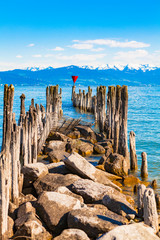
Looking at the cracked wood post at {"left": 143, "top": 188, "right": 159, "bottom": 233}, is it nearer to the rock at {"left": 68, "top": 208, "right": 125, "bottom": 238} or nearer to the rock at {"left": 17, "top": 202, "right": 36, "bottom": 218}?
the rock at {"left": 68, "top": 208, "right": 125, "bottom": 238}

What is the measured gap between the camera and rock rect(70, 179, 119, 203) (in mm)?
9258

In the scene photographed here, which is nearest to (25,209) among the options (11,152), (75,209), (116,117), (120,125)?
(75,209)

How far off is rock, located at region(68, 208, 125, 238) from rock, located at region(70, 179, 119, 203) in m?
1.54

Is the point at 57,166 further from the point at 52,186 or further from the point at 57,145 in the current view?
the point at 57,145

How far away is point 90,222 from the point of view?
24.1 feet

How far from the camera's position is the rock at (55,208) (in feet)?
25.4

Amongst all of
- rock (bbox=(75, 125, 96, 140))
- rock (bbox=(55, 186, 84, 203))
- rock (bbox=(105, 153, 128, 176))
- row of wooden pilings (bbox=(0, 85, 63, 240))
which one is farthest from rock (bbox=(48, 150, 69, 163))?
rock (bbox=(75, 125, 96, 140))

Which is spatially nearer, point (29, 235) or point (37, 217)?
point (29, 235)

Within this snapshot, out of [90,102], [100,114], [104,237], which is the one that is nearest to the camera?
[104,237]

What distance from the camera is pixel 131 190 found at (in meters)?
12.4

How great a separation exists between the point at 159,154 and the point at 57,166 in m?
10.7

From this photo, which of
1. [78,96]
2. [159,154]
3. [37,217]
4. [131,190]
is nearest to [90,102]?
[78,96]

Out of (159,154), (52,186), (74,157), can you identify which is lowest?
(159,154)

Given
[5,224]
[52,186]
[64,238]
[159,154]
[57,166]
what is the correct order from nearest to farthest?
[64,238], [5,224], [52,186], [57,166], [159,154]
